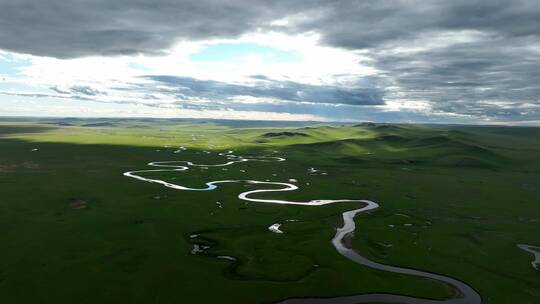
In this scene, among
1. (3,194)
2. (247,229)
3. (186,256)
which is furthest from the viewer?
(3,194)

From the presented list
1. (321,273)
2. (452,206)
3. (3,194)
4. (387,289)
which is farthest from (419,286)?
(3,194)

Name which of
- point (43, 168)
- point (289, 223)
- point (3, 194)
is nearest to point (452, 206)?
point (289, 223)

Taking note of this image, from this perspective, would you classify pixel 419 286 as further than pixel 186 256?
No

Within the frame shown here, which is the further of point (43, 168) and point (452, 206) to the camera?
point (43, 168)

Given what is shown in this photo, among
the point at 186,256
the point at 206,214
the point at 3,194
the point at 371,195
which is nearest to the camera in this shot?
the point at 186,256

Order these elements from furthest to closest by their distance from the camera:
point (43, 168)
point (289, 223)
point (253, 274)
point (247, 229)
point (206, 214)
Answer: point (43, 168) < point (206, 214) < point (289, 223) < point (247, 229) < point (253, 274)

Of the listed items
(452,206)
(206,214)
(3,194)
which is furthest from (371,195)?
(3,194)

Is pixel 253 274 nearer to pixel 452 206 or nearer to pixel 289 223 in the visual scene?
pixel 289 223

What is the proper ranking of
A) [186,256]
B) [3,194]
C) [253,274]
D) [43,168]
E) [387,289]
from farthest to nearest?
[43,168] < [3,194] < [186,256] < [253,274] < [387,289]

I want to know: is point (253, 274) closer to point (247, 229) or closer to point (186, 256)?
point (186, 256)
